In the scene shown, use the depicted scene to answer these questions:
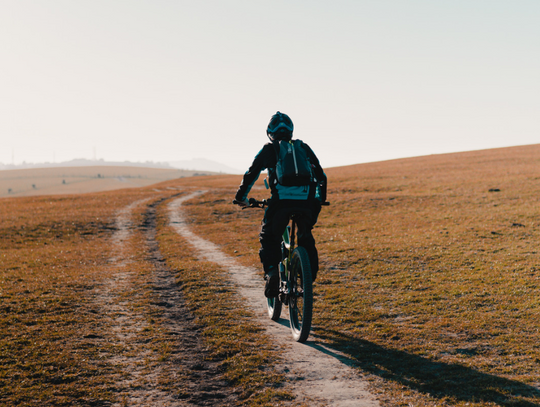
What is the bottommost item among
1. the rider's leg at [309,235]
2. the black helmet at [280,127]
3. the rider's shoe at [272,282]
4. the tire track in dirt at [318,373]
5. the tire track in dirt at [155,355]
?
the tire track in dirt at [155,355]

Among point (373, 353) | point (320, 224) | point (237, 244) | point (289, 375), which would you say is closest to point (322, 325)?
point (373, 353)

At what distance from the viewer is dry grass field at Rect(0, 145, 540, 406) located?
18.4 ft

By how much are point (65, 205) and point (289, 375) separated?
39276 mm

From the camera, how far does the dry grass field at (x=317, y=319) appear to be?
561cm

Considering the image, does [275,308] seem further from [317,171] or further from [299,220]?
[317,171]

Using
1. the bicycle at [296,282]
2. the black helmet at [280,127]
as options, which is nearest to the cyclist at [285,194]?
the black helmet at [280,127]

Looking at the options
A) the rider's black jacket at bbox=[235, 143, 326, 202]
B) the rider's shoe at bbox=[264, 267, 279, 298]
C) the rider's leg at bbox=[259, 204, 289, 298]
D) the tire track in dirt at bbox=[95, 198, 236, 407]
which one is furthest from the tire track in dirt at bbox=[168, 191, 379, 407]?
the rider's black jacket at bbox=[235, 143, 326, 202]

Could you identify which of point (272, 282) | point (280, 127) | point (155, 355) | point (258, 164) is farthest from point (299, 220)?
point (155, 355)

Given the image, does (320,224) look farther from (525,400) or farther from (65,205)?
(65,205)

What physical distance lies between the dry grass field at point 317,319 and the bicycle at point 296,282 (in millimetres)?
578

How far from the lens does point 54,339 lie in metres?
7.74

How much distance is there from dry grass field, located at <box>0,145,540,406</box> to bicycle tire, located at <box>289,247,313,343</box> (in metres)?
0.51

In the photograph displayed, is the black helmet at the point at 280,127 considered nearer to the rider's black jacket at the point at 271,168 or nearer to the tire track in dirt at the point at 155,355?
the rider's black jacket at the point at 271,168

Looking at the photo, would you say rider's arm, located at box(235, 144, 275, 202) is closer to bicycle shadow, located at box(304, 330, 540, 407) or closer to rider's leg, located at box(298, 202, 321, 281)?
rider's leg, located at box(298, 202, 321, 281)
